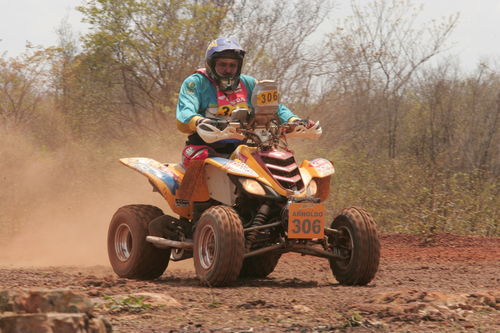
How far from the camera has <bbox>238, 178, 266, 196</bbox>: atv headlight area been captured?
7715 millimetres

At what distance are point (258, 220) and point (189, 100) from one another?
5.20 feet

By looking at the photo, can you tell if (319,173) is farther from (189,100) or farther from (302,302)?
(302,302)

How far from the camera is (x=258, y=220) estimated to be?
7.85m

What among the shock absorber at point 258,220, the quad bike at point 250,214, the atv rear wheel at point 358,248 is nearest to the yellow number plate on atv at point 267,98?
the quad bike at point 250,214

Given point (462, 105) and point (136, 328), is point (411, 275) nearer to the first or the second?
point (136, 328)

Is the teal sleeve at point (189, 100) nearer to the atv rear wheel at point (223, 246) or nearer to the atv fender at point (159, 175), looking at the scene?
the atv fender at point (159, 175)

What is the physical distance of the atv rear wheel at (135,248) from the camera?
8758 millimetres

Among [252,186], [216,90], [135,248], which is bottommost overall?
[135,248]

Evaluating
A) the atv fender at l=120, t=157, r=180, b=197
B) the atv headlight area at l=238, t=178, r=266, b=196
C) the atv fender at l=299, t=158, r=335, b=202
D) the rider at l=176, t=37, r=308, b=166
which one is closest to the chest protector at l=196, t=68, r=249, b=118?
the rider at l=176, t=37, r=308, b=166

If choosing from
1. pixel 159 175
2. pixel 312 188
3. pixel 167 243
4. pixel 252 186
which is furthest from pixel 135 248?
pixel 312 188

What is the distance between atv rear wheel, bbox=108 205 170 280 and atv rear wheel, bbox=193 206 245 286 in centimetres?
123

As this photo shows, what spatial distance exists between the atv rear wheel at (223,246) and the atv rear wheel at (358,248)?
1.15 metres

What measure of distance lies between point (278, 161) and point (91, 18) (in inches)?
590

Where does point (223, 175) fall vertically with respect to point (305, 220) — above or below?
above
